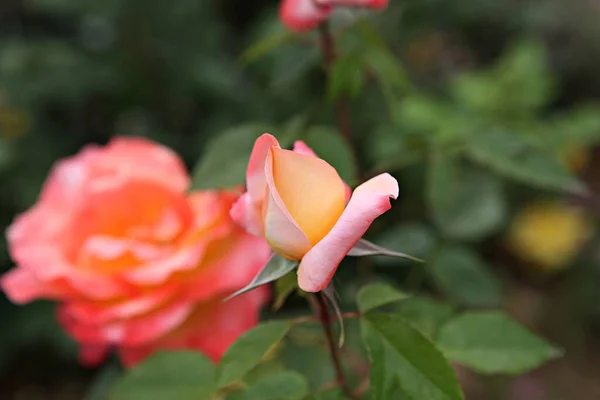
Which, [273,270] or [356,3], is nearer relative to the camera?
[273,270]

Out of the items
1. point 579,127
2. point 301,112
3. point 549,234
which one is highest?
point 301,112

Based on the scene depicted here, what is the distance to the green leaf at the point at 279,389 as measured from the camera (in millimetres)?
298

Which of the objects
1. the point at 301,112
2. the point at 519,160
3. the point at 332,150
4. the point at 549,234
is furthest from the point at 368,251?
the point at 549,234

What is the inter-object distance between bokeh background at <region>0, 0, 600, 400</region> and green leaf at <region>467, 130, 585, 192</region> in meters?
0.10

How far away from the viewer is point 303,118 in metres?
0.43

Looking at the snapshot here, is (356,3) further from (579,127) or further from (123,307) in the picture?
(579,127)

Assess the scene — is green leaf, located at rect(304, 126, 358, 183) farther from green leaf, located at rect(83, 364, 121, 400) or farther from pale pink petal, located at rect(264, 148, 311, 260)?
green leaf, located at rect(83, 364, 121, 400)

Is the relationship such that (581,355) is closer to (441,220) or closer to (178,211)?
(441,220)

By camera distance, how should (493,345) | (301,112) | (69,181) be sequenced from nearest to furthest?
(493,345) < (69,181) < (301,112)

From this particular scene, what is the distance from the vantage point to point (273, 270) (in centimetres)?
26

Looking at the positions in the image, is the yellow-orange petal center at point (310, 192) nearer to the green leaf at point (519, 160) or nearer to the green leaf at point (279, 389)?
the green leaf at point (279, 389)

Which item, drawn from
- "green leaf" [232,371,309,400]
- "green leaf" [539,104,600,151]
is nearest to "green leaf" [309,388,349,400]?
"green leaf" [232,371,309,400]

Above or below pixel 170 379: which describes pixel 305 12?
above

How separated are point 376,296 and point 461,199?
0.30m
